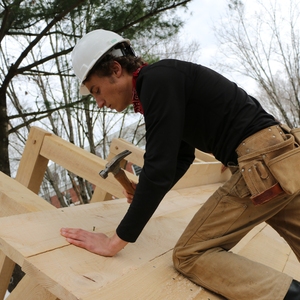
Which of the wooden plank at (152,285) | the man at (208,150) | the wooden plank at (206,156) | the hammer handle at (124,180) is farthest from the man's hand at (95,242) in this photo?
the wooden plank at (206,156)

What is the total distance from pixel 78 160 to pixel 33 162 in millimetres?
566

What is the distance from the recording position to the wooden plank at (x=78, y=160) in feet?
9.62

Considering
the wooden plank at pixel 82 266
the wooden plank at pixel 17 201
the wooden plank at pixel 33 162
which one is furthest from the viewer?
the wooden plank at pixel 33 162

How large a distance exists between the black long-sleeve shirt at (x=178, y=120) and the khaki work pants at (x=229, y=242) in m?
0.23

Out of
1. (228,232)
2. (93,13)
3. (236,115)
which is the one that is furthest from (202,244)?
(93,13)

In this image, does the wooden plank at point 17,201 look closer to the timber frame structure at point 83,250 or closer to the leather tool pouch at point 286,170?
the timber frame structure at point 83,250

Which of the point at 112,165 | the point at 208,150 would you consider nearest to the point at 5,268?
the point at 112,165

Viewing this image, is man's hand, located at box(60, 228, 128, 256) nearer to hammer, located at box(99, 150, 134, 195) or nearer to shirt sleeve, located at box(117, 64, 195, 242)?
shirt sleeve, located at box(117, 64, 195, 242)

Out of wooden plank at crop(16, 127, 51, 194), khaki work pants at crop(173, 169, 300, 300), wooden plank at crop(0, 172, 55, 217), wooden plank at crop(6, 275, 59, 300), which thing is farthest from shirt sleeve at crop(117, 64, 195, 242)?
wooden plank at crop(16, 127, 51, 194)

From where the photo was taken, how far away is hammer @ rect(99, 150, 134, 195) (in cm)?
191

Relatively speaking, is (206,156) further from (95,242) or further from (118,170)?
(95,242)

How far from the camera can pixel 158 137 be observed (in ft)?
5.04

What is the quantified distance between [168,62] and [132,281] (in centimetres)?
104

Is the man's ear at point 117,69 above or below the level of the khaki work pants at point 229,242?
above
